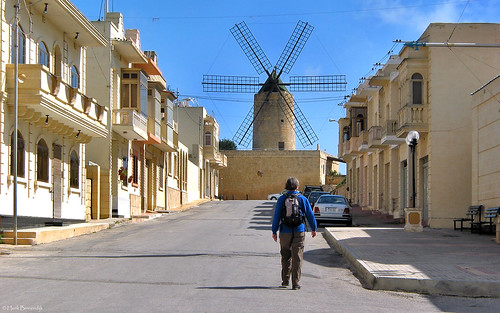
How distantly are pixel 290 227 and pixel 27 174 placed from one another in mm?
13745

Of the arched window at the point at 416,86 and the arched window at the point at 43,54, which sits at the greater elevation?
the arched window at the point at 43,54

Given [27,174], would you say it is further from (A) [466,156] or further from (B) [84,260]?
(A) [466,156]

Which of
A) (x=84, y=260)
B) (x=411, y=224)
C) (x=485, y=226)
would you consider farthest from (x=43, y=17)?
(x=485, y=226)

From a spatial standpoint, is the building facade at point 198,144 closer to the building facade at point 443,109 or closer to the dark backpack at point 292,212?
the building facade at point 443,109

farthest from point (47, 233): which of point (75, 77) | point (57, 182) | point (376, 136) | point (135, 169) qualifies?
point (376, 136)

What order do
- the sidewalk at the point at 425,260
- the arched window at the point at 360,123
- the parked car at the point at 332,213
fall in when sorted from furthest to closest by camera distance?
the arched window at the point at 360,123
the parked car at the point at 332,213
the sidewalk at the point at 425,260

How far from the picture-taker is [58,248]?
17.2 metres

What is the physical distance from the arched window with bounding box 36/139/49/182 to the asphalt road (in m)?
5.44

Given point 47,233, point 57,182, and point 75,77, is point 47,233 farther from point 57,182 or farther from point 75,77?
point 75,77

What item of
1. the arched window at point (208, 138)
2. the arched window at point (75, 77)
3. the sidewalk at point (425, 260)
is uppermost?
the arched window at point (75, 77)

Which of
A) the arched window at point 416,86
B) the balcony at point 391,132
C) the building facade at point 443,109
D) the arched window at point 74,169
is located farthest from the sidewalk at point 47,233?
the balcony at point 391,132

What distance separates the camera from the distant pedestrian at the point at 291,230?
10.6 meters

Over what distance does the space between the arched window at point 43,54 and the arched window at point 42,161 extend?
2.76 metres

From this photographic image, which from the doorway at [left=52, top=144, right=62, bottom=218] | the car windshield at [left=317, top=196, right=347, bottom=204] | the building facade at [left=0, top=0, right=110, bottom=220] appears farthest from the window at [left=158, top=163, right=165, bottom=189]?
the doorway at [left=52, top=144, right=62, bottom=218]
